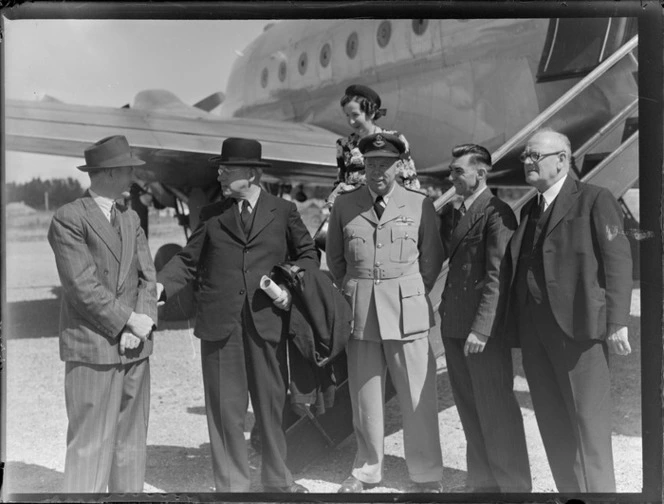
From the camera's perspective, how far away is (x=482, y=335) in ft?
12.7

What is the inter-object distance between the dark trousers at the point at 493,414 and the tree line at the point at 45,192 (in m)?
2.30

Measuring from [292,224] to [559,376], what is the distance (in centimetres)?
162

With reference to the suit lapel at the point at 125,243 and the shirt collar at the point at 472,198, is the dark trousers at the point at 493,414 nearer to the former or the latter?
the shirt collar at the point at 472,198

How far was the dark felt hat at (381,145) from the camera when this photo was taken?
4.05m

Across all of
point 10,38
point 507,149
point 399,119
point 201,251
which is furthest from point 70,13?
point 399,119

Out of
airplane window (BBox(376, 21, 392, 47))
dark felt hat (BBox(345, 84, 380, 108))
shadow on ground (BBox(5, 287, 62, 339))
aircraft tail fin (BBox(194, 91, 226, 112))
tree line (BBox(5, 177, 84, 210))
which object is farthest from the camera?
aircraft tail fin (BBox(194, 91, 226, 112))

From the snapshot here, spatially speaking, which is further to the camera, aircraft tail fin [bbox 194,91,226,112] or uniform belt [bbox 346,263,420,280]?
aircraft tail fin [bbox 194,91,226,112]

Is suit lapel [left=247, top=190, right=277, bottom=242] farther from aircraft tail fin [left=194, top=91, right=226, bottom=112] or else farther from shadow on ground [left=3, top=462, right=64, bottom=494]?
aircraft tail fin [left=194, top=91, right=226, bottom=112]

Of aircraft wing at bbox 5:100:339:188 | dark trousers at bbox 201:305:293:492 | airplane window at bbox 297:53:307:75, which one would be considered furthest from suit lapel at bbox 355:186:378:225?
airplane window at bbox 297:53:307:75

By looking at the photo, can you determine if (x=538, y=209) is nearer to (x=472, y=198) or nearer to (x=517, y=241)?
(x=517, y=241)

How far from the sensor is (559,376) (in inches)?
148

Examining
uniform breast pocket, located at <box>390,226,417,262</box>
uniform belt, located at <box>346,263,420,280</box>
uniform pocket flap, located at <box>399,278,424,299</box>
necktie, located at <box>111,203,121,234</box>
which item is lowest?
uniform pocket flap, located at <box>399,278,424,299</box>

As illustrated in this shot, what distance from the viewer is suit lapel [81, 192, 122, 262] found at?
3.74 metres

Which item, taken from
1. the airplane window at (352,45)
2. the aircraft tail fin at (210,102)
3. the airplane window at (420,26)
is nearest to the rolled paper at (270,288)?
the airplane window at (420,26)
